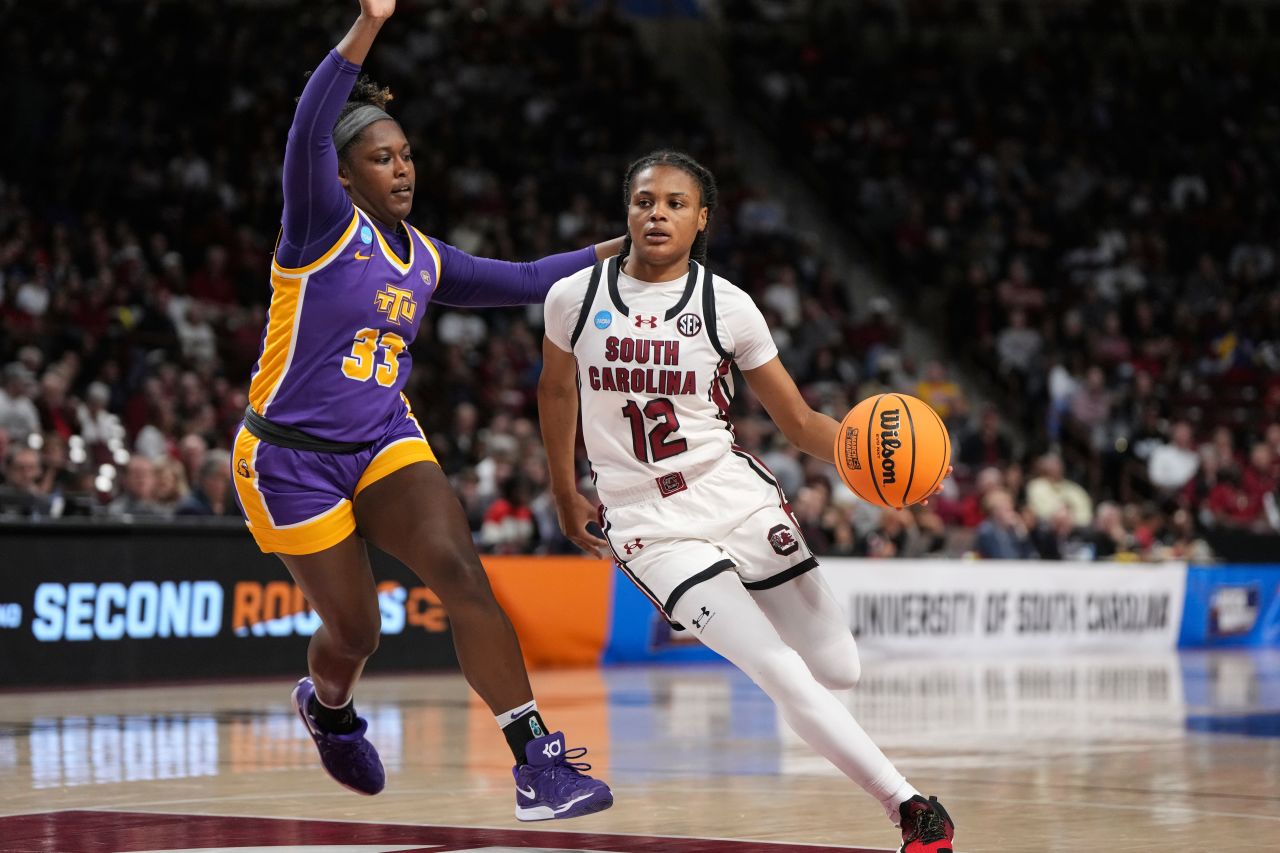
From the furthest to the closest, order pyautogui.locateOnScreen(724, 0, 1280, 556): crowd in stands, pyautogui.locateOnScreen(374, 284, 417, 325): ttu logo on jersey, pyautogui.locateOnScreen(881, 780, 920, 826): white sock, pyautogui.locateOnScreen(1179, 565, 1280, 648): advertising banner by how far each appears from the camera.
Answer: pyautogui.locateOnScreen(724, 0, 1280, 556): crowd in stands, pyautogui.locateOnScreen(1179, 565, 1280, 648): advertising banner, pyautogui.locateOnScreen(374, 284, 417, 325): ttu logo on jersey, pyautogui.locateOnScreen(881, 780, 920, 826): white sock

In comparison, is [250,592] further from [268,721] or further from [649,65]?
[649,65]

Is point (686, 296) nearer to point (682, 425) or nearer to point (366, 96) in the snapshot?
point (682, 425)

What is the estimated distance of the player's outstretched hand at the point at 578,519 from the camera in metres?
6.38

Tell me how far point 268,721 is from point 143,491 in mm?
4121

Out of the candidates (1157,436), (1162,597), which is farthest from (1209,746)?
(1157,436)

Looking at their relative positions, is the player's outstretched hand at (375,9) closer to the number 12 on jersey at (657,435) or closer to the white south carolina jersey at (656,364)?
the white south carolina jersey at (656,364)

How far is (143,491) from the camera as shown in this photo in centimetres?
1442

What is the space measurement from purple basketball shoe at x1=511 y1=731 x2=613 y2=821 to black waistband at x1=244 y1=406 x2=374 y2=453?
46.0 inches

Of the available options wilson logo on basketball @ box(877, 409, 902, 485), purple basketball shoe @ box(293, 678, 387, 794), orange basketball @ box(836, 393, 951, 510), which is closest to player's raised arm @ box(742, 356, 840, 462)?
orange basketball @ box(836, 393, 951, 510)

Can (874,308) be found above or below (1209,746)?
above

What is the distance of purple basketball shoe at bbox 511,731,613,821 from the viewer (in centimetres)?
568

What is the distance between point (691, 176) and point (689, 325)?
532 millimetres

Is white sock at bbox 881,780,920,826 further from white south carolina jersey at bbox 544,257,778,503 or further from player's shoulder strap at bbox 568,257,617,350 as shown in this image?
player's shoulder strap at bbox 568,257,617,350

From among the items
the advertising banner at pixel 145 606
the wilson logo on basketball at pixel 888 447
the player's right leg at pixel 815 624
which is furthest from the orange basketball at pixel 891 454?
the advertising banner at pixel 145 606
